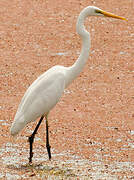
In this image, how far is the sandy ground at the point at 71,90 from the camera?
264 inches

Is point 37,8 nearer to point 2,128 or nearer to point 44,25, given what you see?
point 44,25

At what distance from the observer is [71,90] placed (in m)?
9.80

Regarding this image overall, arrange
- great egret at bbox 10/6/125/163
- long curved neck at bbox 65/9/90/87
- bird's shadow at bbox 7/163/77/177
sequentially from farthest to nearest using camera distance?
long curved neck at bbox 65/9/90/87, great egret at bbox 10/6/125/163, bird's shadow at bbox 7/163/77/177

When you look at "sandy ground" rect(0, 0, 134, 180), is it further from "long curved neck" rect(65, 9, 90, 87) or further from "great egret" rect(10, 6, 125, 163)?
"long curved neck" rect(65, 9, 90, 87)

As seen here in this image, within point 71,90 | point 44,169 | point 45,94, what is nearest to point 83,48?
point 45,94

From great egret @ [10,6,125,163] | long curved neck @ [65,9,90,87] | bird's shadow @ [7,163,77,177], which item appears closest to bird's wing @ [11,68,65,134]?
great egret @ [10,6,125,163]

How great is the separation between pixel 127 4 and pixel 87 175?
30.8ft

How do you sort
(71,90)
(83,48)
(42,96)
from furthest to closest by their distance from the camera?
(71,90) < (83,48) < (42,96)

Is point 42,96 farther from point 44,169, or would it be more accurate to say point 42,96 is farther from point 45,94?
point 44,169

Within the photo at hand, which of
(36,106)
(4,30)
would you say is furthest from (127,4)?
(36,106)

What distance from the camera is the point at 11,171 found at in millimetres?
6375

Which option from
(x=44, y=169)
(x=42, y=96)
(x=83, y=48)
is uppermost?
(x=83, y=48)

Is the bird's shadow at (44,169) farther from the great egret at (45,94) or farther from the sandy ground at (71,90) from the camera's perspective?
the great egret at (45,94)

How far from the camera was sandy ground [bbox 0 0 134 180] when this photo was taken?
22.0ft
